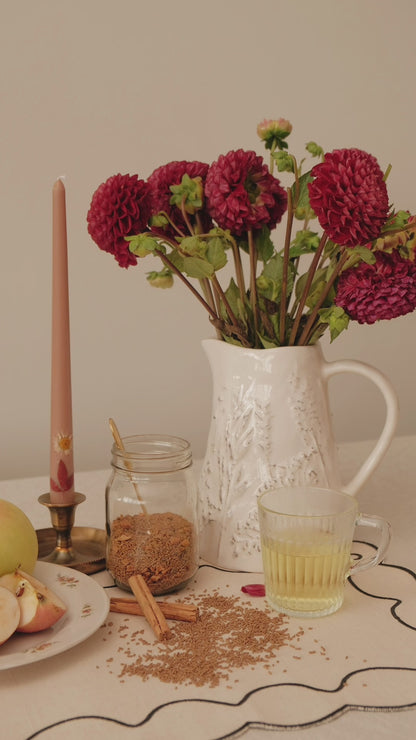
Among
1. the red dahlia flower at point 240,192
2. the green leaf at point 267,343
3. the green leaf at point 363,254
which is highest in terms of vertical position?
the red dahlia flower at point 240,192

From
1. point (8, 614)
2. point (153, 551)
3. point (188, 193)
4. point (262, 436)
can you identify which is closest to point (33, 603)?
point (8, 614)

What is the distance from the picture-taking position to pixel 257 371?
755mm

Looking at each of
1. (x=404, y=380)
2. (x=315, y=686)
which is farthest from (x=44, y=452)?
(x=315, y=686)

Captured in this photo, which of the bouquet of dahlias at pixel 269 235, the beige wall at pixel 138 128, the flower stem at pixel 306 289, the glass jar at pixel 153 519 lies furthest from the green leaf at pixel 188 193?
the beige wall at pixel 138 128

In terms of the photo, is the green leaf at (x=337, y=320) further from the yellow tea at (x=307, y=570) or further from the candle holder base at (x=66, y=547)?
the candle holder base at (x=66, y=547)

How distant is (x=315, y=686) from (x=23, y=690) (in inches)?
7.9

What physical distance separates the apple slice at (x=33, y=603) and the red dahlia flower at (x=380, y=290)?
0.34m

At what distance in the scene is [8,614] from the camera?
584 mm

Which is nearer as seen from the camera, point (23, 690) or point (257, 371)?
point (23, 690)

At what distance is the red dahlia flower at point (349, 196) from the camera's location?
64cm

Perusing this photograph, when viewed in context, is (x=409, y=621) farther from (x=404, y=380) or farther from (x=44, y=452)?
(x=404, y=380)

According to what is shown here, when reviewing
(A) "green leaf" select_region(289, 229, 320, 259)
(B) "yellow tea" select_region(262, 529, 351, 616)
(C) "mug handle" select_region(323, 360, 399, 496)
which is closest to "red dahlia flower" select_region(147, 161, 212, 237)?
(A) "green leaf" select_region(289, 229, 320, 259)

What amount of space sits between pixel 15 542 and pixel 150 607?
4.7 inches

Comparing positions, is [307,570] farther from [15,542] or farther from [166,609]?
[15,542]
